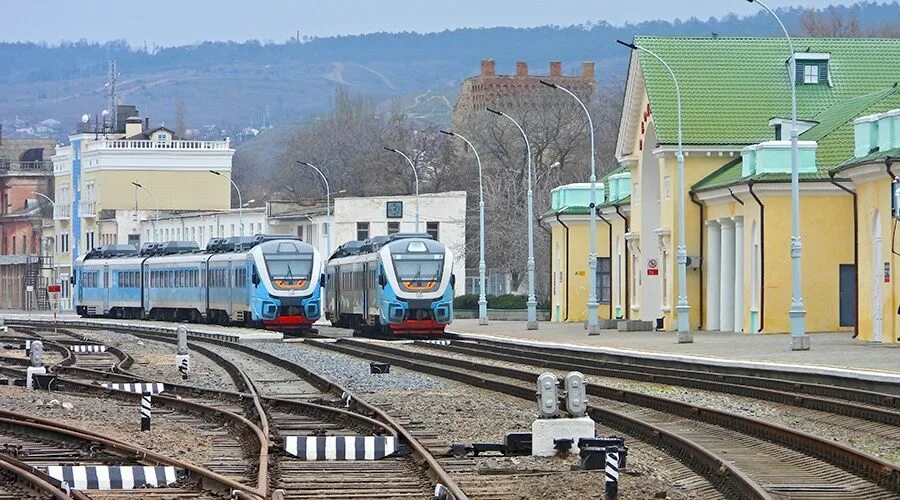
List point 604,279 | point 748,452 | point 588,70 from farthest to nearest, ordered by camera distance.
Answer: point 588,70, point 604,279, point 748,452

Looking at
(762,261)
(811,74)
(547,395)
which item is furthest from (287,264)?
(547,395)

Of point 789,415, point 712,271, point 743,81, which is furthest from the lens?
point 743,81

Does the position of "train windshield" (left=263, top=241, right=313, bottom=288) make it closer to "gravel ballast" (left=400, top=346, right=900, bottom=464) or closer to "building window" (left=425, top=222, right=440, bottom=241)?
"gravel ballast" (left=400, top=346, right=900, bottom=464)

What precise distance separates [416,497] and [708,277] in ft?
156

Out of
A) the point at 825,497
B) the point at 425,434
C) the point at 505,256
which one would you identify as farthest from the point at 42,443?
the point at 505,256

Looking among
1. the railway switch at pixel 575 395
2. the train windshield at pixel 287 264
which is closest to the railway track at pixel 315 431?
the railway switch at pixel 575 395

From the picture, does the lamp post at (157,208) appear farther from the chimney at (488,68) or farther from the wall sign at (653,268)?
the wall sign at (653,268)

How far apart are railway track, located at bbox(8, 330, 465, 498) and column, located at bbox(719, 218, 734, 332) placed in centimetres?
2412

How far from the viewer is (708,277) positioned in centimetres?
6203

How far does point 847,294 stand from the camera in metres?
55.8

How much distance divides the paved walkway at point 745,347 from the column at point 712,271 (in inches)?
67.3

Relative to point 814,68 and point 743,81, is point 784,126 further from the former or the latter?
point 814,68

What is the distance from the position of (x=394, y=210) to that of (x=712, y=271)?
124ft

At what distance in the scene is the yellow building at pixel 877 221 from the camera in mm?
45219
